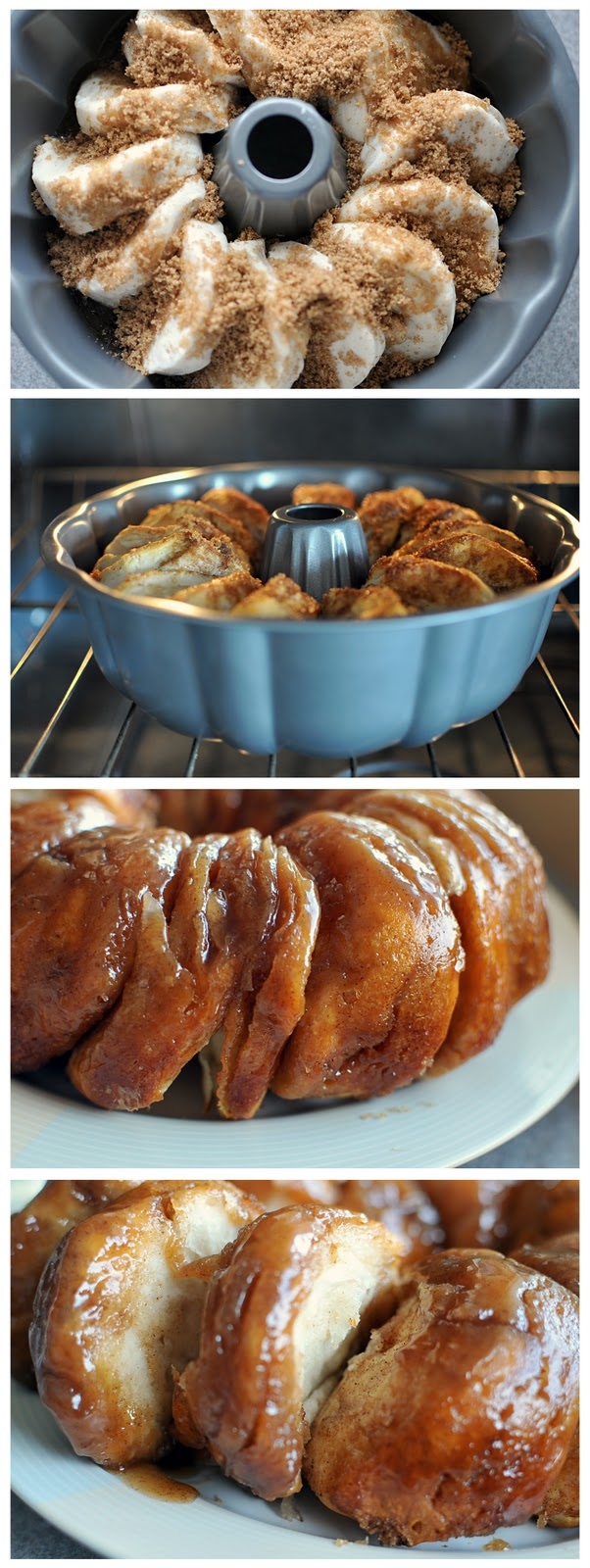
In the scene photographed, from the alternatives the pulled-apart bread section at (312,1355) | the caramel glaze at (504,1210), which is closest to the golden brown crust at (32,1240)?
the pulled-apart bread section at (312,1355)

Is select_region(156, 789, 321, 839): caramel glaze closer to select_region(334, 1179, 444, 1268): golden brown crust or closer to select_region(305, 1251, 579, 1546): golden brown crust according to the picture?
select_region(334, 1179, 444, 1268): golden brown crust

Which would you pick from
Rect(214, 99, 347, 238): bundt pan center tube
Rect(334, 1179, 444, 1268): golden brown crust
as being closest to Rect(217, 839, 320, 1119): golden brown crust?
Rect(334, 1179, 444, 1268): golden brown crust

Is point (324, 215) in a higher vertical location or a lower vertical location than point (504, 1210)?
higher

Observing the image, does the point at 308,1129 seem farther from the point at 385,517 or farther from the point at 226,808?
the point at 385,517

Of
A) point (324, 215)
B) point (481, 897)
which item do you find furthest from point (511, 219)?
point (481, 897)
